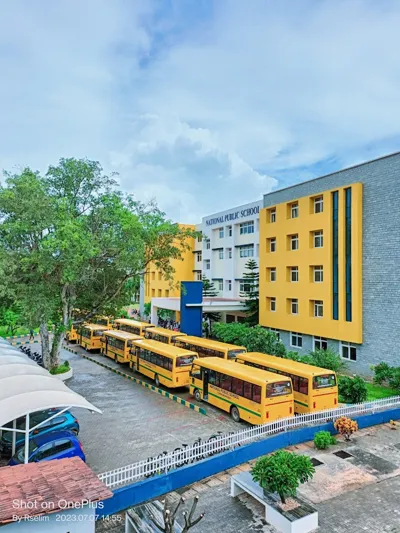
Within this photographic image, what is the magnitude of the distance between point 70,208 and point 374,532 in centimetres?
1622

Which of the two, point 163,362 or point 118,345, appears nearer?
point 163,362

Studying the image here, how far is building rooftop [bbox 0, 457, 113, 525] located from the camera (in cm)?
577

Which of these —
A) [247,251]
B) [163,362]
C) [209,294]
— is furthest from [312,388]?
[209,294]

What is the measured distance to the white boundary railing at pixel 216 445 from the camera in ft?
29.2

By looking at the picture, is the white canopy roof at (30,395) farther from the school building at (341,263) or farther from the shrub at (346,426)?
the school building at (341,263)

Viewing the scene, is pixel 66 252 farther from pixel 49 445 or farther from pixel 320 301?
pixel 320 301

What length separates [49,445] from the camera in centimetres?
1004

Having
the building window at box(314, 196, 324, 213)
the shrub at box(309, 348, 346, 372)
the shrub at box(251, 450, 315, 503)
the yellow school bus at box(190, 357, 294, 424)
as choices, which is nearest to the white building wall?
the building window at box(314, 196, 324, 213)

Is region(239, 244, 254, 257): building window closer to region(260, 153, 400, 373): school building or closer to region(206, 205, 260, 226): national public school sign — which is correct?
region(206, 205, 260, 226): national public school sign

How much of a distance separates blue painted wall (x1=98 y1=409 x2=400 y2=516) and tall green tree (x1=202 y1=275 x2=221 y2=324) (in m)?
22.8

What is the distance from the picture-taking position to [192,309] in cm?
2773

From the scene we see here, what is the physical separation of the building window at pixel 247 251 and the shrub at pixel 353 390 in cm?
1829

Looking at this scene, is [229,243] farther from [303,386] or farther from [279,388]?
[279,388]

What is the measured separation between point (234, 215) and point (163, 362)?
64.0 feet
